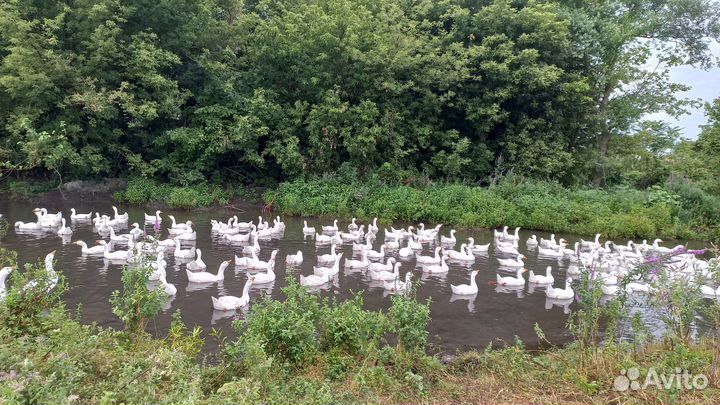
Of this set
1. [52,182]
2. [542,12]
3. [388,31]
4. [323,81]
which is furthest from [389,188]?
[52,182]

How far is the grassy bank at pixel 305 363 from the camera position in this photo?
4211 mm

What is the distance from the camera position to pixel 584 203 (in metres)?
19.7

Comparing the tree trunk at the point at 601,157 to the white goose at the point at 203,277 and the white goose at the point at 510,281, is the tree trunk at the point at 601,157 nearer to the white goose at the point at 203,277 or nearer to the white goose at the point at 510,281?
the white goose at the point at 510,281

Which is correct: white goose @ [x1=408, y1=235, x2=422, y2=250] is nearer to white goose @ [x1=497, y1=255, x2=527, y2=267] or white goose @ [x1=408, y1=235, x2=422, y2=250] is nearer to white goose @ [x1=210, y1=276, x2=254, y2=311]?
white goose @ [x1=497, y1=255, x2=527, y2=267]

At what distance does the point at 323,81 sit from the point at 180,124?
23.8ft

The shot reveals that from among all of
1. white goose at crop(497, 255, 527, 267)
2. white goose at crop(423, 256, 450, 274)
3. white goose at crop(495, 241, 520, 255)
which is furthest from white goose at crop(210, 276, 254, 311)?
white goose at crop(495, 241, 520, 255)

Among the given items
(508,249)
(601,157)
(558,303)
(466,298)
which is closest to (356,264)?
(466,298)

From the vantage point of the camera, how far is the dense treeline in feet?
66.2

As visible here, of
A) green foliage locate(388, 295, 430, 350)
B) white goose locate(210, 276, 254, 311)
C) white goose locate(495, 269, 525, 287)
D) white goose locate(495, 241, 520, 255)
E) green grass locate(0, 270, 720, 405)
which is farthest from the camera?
white goose locate(495, 241, 520, 255)

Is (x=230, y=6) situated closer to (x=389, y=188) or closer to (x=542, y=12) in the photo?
(x=389, y=188)

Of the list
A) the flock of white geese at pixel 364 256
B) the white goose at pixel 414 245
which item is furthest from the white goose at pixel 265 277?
the white goose at pixel 414 245

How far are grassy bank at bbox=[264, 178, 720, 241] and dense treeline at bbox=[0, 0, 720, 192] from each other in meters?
1.57

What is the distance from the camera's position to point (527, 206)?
63.1 ft

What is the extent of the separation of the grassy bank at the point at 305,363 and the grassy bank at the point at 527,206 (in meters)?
12.8
